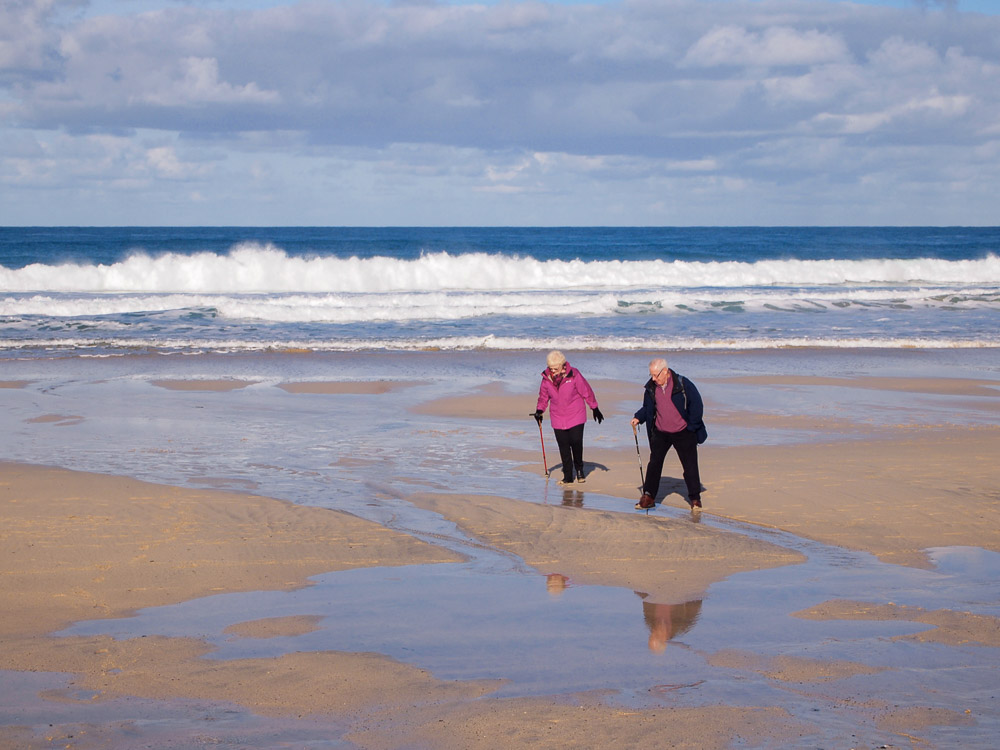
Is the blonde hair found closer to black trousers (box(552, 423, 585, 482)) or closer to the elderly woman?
the elderly woman

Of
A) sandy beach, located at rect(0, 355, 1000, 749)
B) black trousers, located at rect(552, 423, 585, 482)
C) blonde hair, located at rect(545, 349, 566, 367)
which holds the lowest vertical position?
sandy beach, located at rect(0, 355, 1000, 749)

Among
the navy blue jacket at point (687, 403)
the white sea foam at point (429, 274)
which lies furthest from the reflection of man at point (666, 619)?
the white sea foam at point (429, 274)

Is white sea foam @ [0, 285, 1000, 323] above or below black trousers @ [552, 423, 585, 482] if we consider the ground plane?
above

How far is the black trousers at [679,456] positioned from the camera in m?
8.55

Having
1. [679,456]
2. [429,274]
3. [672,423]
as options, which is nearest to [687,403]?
[672,423]

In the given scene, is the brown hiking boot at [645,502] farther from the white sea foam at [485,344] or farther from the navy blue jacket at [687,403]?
the white sea foam at [485,344]

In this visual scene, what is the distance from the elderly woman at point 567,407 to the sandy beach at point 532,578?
11.7 inches

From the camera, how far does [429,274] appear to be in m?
48.2

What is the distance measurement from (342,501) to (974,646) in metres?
5.10

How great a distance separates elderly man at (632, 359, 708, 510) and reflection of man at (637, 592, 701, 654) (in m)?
2.60

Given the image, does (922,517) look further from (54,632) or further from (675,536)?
(54,632)

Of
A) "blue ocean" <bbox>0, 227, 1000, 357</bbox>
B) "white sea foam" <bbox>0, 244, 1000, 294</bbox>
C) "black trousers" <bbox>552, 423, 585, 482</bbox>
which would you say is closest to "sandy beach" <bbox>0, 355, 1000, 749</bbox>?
"black trousers" <bbox>552, 423, 585, 482</bbox>

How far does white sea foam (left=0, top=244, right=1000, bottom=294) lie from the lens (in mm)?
45469

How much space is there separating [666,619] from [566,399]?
13.6 feet
